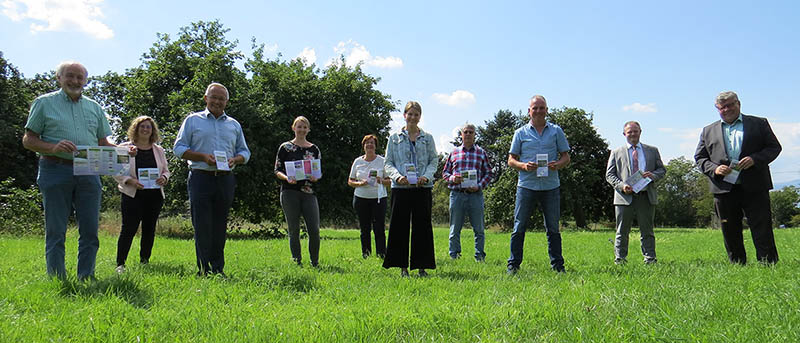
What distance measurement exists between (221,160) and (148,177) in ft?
6.17

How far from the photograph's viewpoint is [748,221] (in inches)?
243

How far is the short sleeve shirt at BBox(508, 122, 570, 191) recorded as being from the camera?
20.1ft

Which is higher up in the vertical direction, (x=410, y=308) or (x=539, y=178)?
(x=539, y=178)

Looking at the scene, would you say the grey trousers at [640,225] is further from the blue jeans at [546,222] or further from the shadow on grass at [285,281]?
the shadow on grass at [285,281]

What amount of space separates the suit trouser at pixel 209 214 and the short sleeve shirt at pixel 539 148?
138 inches

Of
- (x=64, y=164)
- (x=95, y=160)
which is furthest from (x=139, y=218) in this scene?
(x=95, y=160)

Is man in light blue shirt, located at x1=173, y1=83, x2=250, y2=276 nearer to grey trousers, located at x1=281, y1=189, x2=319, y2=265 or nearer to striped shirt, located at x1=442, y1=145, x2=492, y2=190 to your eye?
grey trousers, located at x1=281, y1=189, x2=319, y2=265

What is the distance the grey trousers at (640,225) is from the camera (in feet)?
23.2

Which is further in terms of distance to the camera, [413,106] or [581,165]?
[581,165]

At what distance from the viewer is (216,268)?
5535mm

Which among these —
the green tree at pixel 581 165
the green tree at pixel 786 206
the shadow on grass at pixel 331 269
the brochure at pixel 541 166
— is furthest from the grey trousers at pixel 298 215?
the green tree at pixel 786 206

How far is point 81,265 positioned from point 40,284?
66 cm

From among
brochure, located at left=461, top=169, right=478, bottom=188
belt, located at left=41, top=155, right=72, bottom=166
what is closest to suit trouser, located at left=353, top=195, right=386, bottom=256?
brochure, located at left=461, top=169, right=478, bottom=188

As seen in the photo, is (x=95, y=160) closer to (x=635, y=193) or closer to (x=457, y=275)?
(x=457, y=275)
